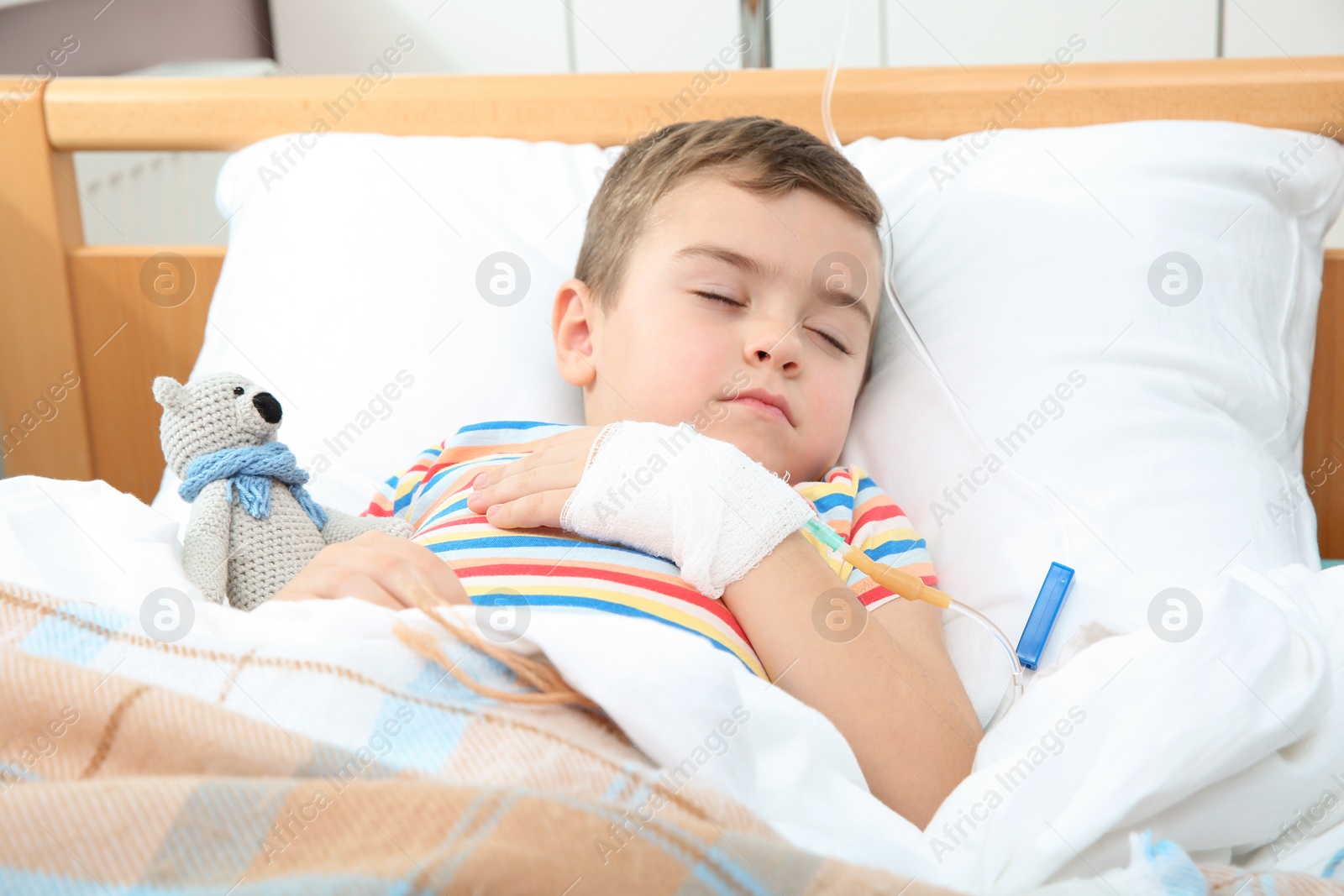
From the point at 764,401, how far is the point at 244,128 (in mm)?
877

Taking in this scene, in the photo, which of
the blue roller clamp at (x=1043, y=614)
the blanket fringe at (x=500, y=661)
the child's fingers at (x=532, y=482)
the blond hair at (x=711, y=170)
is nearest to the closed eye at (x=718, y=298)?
the blond hair at (x=711, y=170)

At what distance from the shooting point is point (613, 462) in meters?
0.80

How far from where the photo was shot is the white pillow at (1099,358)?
915 mm

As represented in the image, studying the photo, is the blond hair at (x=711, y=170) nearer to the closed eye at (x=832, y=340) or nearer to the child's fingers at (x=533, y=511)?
the closed eye at (x=832, y=340)

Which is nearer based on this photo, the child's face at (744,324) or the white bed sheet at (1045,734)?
the white bed sheet at (1045,734)

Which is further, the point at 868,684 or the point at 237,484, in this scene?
the point at 237,484

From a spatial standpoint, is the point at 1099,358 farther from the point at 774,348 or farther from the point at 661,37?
the point at 661,37

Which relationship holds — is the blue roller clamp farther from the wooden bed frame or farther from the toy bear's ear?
the toy bear's ear

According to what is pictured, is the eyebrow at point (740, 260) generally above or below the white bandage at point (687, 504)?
above

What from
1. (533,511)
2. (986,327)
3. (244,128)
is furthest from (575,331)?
(244,128)

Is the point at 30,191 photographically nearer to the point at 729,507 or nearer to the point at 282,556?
the point at 282,556

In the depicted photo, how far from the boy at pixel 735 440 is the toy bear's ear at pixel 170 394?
0.67 ft

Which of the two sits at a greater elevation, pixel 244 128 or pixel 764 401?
pixel 244 128

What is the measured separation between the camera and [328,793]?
0.48 meters
